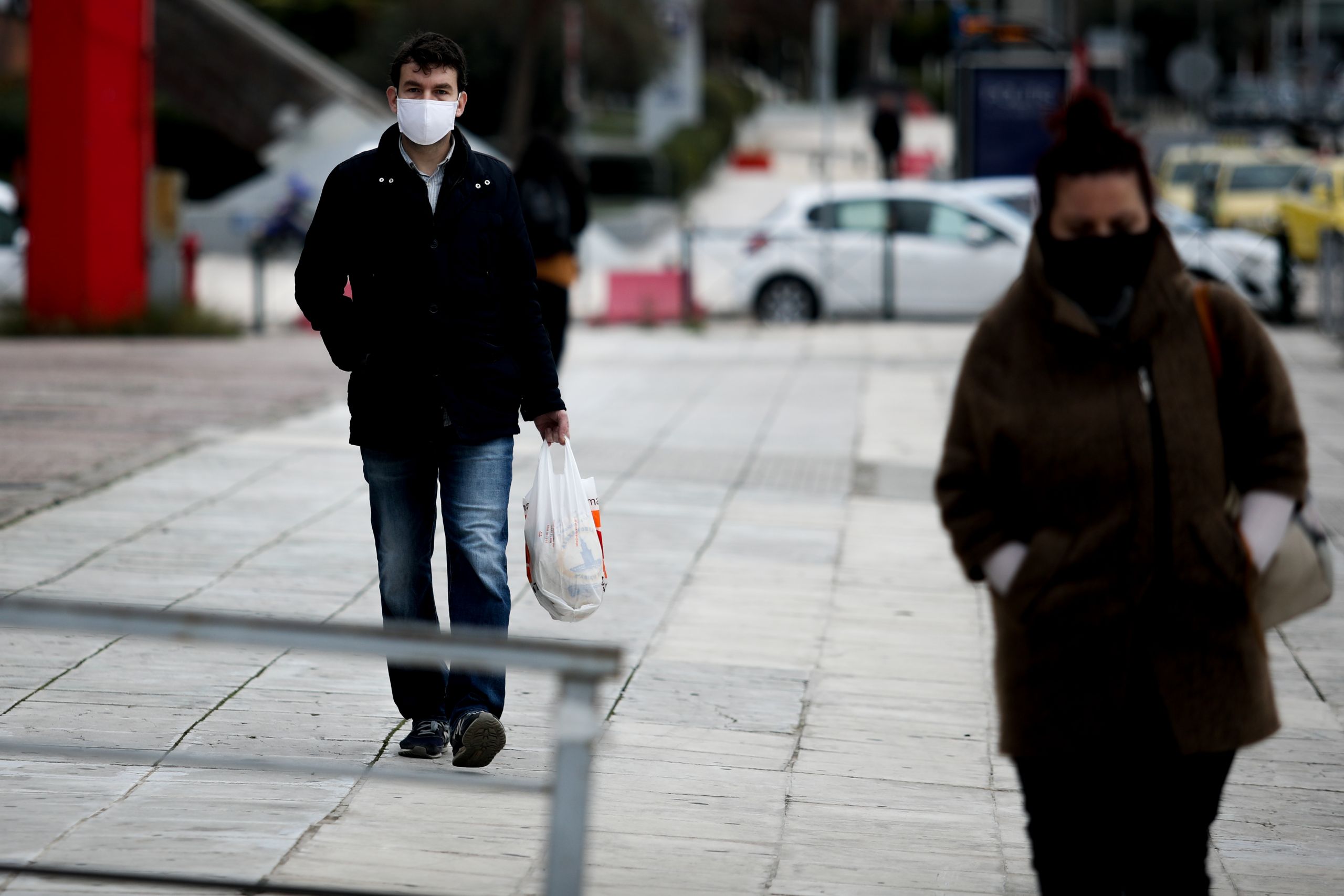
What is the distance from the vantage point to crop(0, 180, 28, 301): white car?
18.8 m

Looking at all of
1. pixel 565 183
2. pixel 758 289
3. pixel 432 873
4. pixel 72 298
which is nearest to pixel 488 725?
pixel 432 873

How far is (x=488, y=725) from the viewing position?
4.68 metres

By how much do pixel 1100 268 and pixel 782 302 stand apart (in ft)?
57.3

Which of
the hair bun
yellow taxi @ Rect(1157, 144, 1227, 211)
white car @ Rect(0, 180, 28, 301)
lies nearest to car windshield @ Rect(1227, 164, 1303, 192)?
yellow taxi @ Rect(1157, 144, 1227, 211)

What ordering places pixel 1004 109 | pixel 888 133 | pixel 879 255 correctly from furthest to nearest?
1. pixel 888 133
2. pixel 1004 109
3. pixel 879 255

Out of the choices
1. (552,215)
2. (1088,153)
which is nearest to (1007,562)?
(1088,153)

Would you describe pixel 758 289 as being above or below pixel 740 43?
below

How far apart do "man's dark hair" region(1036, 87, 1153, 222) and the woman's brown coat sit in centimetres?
12

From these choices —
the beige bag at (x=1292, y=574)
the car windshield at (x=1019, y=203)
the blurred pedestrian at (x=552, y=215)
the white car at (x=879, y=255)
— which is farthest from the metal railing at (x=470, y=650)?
the car windshield at (x=1019, y=203)

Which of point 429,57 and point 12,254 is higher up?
point 429,57

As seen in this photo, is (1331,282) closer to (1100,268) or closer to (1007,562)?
(1100,268)

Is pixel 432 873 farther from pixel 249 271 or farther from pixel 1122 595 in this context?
pixel 249 271

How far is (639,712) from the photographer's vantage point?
550 cm

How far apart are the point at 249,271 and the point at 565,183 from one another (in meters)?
16.7
